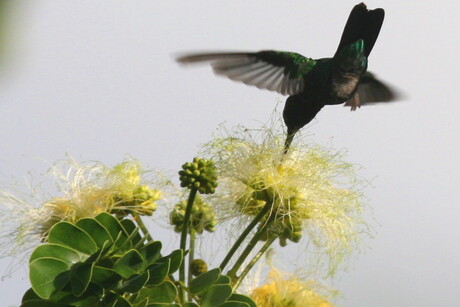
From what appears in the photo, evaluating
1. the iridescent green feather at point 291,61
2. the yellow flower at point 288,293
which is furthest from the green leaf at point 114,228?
the iridescent green feather at point 291,61

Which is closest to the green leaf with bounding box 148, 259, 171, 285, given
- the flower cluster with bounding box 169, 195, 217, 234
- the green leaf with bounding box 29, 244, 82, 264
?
the green leaf with bounding box 29, 244, 82, 264

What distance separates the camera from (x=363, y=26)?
3715mm

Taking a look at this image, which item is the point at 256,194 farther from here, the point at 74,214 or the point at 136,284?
the point at 136,284

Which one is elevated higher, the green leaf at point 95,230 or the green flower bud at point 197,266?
the green leaf at point 95,230

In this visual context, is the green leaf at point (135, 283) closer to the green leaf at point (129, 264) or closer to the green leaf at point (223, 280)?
the green leaf at point (129, 264)

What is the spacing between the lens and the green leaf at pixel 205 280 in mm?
2160

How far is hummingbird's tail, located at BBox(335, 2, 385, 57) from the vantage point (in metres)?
3.70

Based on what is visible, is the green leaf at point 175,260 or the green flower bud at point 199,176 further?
the green flower bud at point 199,176

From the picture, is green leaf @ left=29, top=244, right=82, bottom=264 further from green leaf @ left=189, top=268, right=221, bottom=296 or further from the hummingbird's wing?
the hummingbird's wing

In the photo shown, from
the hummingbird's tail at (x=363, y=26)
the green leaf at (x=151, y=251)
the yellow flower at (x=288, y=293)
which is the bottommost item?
the yellow flower at (x=288, y=293)

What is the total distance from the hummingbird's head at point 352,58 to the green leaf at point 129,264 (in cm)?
207

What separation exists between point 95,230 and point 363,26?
2.18 meters

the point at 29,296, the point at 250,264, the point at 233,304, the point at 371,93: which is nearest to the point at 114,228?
the point at 29,296

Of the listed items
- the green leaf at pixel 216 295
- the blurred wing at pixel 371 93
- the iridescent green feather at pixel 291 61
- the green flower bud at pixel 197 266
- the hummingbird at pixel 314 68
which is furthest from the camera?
the blurred wing at pixel 371 93
